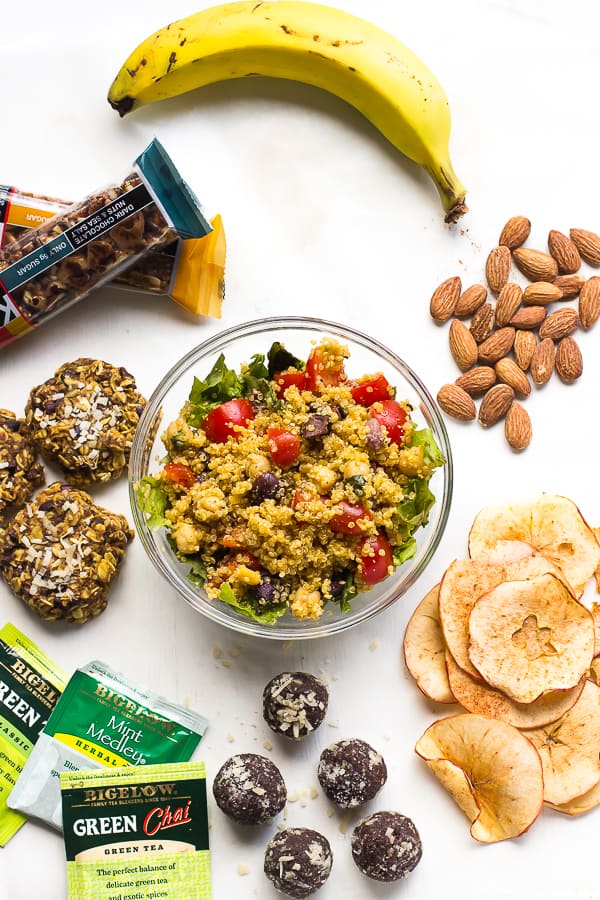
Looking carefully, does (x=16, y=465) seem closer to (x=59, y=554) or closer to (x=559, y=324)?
(x=59, y=554)

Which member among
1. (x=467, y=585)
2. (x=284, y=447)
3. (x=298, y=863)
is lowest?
(x=298, y=863)

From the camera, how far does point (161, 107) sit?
6.30 feet

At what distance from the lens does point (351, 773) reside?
5.59 feet

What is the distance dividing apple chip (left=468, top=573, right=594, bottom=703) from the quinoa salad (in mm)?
287

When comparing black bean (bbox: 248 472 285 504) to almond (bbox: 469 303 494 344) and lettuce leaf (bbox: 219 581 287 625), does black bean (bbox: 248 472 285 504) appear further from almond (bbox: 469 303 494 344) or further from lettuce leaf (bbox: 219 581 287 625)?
almond (bbox: 469 303 494 344)

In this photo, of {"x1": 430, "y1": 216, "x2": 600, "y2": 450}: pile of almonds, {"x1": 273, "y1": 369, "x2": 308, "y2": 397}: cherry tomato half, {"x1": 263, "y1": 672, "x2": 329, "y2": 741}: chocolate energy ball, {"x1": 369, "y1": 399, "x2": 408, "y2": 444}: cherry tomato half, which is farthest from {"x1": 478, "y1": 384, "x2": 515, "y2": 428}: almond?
{"x1": 263, "y1": 672, "x2": 329, "y2": 741}: chocolate energy ball

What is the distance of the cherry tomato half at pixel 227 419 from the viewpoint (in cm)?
160

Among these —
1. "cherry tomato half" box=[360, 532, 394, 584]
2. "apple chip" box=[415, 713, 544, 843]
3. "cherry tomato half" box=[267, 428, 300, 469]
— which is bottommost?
"apple chip" box=[415, 713, 544, 843]

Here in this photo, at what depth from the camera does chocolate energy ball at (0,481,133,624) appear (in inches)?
68.9

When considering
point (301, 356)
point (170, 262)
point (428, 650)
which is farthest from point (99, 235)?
point (428, 650)

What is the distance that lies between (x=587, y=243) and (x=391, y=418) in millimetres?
664

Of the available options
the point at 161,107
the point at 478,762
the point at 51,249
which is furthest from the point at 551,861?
the point at 161,107

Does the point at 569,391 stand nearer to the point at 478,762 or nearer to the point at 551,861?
the point at 478,762

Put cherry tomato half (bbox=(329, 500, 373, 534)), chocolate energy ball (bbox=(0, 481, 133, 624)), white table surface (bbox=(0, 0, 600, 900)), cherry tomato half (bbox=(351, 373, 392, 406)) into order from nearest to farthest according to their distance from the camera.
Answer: cherry tomato half (bbox=(329, 500, 373, 534)), cherry tomato half (bbox=(351, 373, 392, 406)), chocolate energy ball (bbox=(0, 481, 133, 624)), white table surface (bbox=(0, 0, 600, 900))
